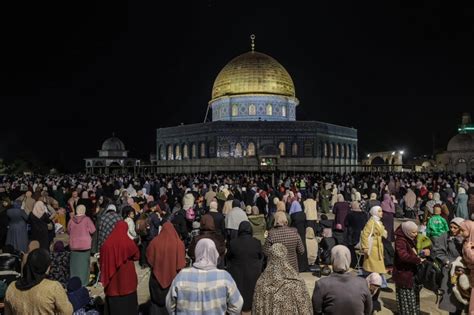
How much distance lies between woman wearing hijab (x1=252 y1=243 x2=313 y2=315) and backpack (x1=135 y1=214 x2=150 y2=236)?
208 inches

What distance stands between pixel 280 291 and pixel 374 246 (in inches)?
139

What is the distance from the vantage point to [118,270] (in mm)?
5320

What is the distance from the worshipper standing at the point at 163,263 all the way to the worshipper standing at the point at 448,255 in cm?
316

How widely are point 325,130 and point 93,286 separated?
1681 inches

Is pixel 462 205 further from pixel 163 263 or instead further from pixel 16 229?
pixel 16 229

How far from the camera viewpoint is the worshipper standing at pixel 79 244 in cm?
770

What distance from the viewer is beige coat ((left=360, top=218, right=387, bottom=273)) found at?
6828mm

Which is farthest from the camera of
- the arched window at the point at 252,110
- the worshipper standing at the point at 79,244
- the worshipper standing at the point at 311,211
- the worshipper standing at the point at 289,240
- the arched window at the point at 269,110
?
the arched window at the point at 269,110

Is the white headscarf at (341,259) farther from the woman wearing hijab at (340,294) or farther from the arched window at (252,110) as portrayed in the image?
the arched window at (252,110)

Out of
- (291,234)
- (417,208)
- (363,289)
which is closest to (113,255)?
(291,234)

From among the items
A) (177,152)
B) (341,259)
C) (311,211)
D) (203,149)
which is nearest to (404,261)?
Result: (341,259)

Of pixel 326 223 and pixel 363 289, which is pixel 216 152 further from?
pixel 363 289

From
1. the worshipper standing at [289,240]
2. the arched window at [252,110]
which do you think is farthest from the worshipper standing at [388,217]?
the arched window at [252,110]

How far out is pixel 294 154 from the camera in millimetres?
46938
